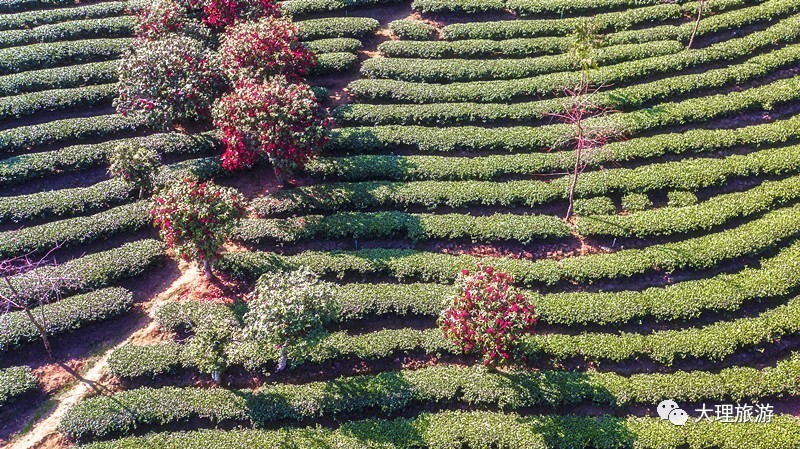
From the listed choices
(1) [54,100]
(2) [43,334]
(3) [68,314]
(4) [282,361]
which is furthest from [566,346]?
(1) [54,100]

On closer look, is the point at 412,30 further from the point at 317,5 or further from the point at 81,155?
the point at 81,155

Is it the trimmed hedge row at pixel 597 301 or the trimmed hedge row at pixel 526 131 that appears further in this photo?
the trimmed hedge row at pixel 526 131

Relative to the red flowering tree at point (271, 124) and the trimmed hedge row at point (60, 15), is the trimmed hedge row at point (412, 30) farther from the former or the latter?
the trimmed hedge row at point (60, 15)

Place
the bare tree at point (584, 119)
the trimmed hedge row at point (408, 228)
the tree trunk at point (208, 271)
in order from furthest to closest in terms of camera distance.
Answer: the bare tree at point (584, 119)
the trimmed hedge row at point (408, 228)
the tree trunk at point (208, 271)

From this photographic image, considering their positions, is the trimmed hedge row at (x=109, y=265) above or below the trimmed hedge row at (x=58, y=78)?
below

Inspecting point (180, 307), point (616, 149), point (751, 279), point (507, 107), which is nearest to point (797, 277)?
point (751, 279)

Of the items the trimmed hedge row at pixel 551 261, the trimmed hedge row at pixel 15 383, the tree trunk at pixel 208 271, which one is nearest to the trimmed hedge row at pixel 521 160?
the trimmed hedge row at pixel 551 261
